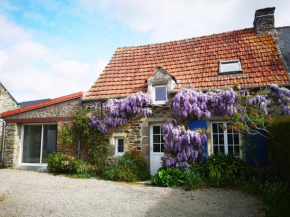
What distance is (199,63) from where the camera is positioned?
28.1 feet

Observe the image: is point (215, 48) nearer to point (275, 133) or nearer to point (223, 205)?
point (275, 133)

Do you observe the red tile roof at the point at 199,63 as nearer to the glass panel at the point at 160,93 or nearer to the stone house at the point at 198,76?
the stone house at the point at 198,76

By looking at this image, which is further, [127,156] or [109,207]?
[127,156]

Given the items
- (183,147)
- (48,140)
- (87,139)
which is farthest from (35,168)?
(183,147)

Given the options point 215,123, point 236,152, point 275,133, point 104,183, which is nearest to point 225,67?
point 215,123

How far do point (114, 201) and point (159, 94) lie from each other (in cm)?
433

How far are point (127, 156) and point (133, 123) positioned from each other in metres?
1.25

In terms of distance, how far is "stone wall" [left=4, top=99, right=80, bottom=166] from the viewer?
336 inches

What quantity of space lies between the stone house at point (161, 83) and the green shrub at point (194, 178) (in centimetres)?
95

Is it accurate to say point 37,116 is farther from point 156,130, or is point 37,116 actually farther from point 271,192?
point 271,192

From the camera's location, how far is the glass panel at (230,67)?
25.5 feet

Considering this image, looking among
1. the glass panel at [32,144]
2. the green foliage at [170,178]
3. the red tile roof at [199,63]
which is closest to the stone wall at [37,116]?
the glass panel at [32,144]

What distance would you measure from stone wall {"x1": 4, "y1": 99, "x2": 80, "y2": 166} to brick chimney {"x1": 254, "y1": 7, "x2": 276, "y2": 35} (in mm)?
8238

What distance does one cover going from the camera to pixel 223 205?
14.7 ft
